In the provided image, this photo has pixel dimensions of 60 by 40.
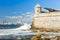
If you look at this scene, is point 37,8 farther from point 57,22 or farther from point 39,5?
point 57,22

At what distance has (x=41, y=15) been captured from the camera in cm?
4419

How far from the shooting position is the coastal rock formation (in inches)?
1657

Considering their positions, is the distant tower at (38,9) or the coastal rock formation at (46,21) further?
the distant tower at (38,9)

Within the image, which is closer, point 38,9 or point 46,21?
point 46,21

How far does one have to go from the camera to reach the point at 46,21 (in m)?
44.1

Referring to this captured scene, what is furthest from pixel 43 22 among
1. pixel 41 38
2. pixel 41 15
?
pixel 41 38

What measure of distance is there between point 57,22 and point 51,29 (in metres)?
1.44

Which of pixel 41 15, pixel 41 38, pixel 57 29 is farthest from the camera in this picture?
pixel 41 15

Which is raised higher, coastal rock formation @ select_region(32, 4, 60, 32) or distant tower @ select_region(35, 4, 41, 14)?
distant tower @ select_region(35, 4, 41, 14)

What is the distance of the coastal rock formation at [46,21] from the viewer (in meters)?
42.1

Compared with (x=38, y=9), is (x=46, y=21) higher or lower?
lower

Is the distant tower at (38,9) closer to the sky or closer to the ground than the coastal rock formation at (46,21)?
closer to the sky

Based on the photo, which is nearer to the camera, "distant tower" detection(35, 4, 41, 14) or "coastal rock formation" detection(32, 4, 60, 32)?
"coastal rock formation" detection(32, 4, 60, 32)

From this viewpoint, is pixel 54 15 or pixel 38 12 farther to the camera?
pixel 38 12
